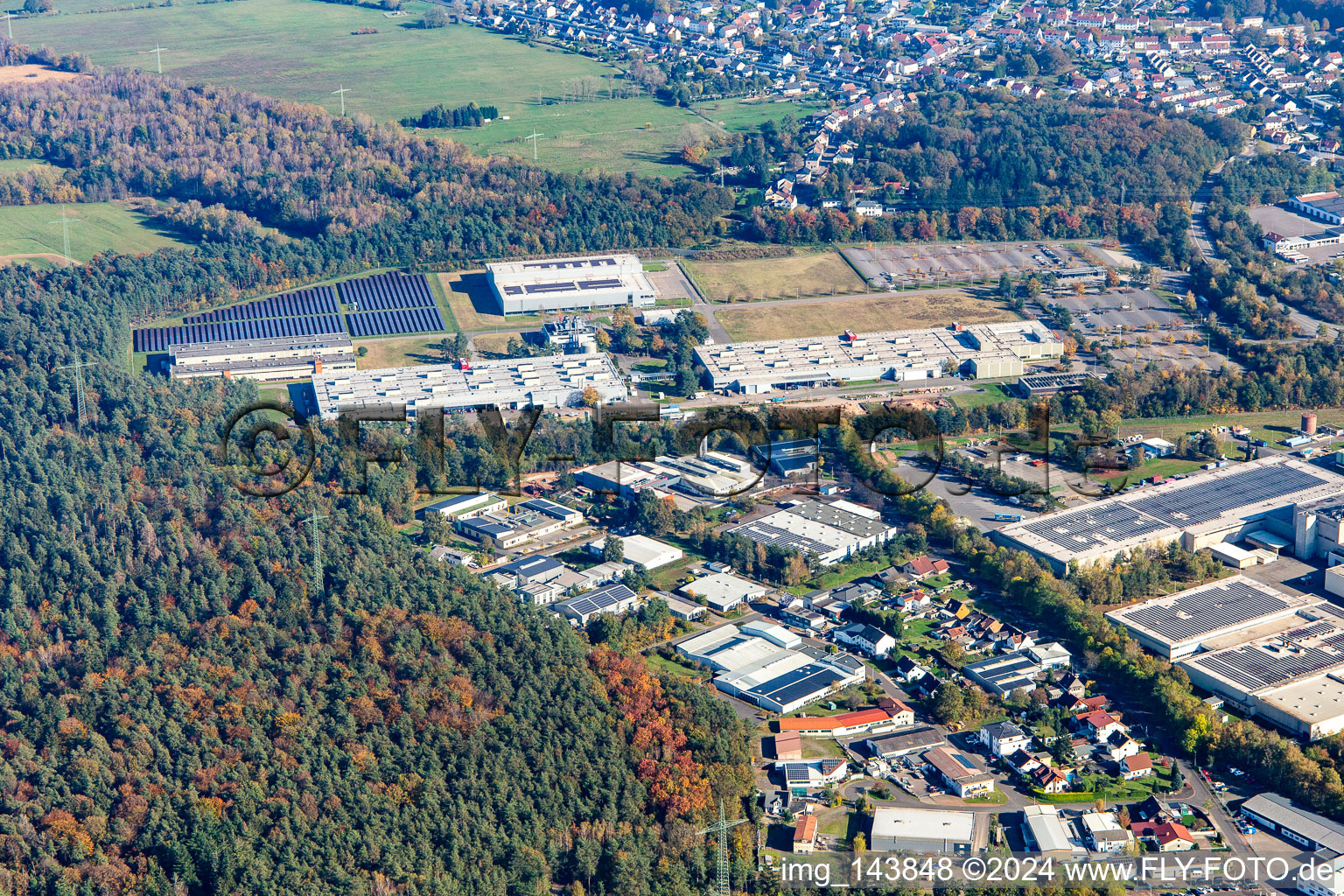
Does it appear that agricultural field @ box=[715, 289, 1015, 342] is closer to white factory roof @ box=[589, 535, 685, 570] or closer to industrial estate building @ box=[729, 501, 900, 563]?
industrial estate building @ box=[729, 501, 900, 563]

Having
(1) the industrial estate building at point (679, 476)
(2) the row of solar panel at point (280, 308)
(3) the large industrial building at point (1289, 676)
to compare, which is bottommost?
(3) the large industrial building at point (1289, 676)

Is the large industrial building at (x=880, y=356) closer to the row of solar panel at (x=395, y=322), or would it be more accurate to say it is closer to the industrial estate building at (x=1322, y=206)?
the row of solar panel at (x=395, y=322)

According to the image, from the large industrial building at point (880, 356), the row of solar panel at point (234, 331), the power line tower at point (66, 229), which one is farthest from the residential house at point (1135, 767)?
the power line tower at point (66, 229)

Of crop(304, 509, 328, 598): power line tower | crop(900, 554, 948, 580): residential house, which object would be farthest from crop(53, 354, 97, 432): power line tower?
crop(900, 554, 948, 580): residential house

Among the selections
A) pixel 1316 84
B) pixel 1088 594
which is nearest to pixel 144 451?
pixel 1088 594

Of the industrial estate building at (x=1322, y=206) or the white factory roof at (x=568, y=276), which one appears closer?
the white factory roof at (x=568, y=276)

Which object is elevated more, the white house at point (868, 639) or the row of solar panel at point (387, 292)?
the row of solar panel at point (387, 292)

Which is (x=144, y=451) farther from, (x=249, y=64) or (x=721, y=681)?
(x=249, y=64)
